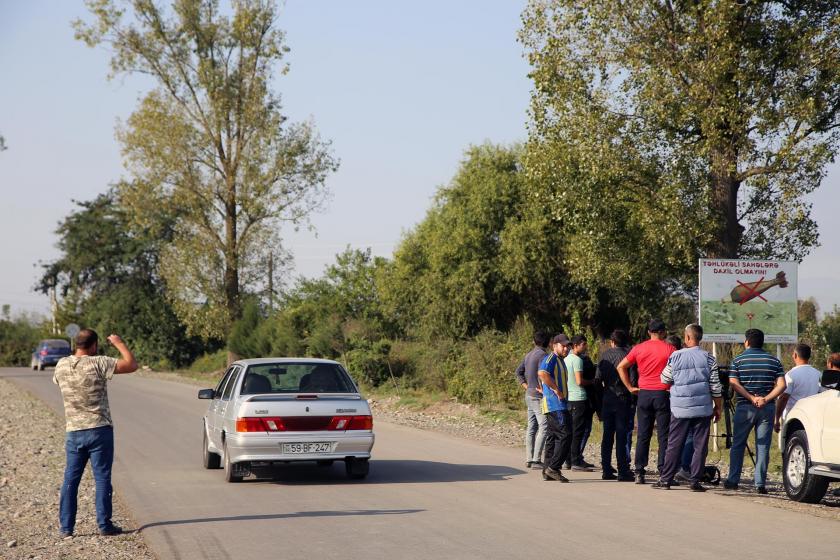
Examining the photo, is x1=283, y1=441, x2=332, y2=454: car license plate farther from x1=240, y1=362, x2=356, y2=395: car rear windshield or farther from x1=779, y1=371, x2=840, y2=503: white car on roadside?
x1=779, y1=371, x2=840, y2=503: white car on roadside

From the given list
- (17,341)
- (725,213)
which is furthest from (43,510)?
(17,341)

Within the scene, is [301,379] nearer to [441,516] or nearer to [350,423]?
[350,423]

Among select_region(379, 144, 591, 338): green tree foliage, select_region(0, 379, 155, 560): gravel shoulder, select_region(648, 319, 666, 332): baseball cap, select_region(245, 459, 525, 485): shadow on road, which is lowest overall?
select_region(0, 379, 155, 560): gravel shoulder

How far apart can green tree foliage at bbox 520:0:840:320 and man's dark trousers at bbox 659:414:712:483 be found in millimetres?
12611

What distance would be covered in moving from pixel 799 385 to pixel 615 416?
240 cm

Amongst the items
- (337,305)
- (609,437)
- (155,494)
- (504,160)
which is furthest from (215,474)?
(337,305)

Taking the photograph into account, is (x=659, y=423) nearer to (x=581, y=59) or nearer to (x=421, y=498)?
(x=421, y=498)

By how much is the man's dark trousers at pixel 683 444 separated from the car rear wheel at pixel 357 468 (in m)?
3.83

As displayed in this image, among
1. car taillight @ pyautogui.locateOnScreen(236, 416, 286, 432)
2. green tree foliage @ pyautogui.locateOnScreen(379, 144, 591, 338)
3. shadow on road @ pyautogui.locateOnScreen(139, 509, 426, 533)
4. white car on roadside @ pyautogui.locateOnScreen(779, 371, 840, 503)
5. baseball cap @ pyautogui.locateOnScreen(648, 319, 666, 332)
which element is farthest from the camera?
green tree foliage @ pyautogui.locateOnScreen(379, 144, 591, 338)

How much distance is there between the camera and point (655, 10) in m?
25.3

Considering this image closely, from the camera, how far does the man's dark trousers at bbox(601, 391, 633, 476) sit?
13938 mm

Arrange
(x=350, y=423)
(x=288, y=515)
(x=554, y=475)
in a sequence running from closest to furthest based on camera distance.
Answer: (x=288, y=515), (x=350, y=423), (x=554, y=475)

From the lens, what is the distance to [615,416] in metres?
14.0

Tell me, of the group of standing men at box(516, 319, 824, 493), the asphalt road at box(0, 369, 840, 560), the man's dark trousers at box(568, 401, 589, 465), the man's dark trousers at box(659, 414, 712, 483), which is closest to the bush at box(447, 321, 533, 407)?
the asphalt road at box(0, 369, 840, 560)
